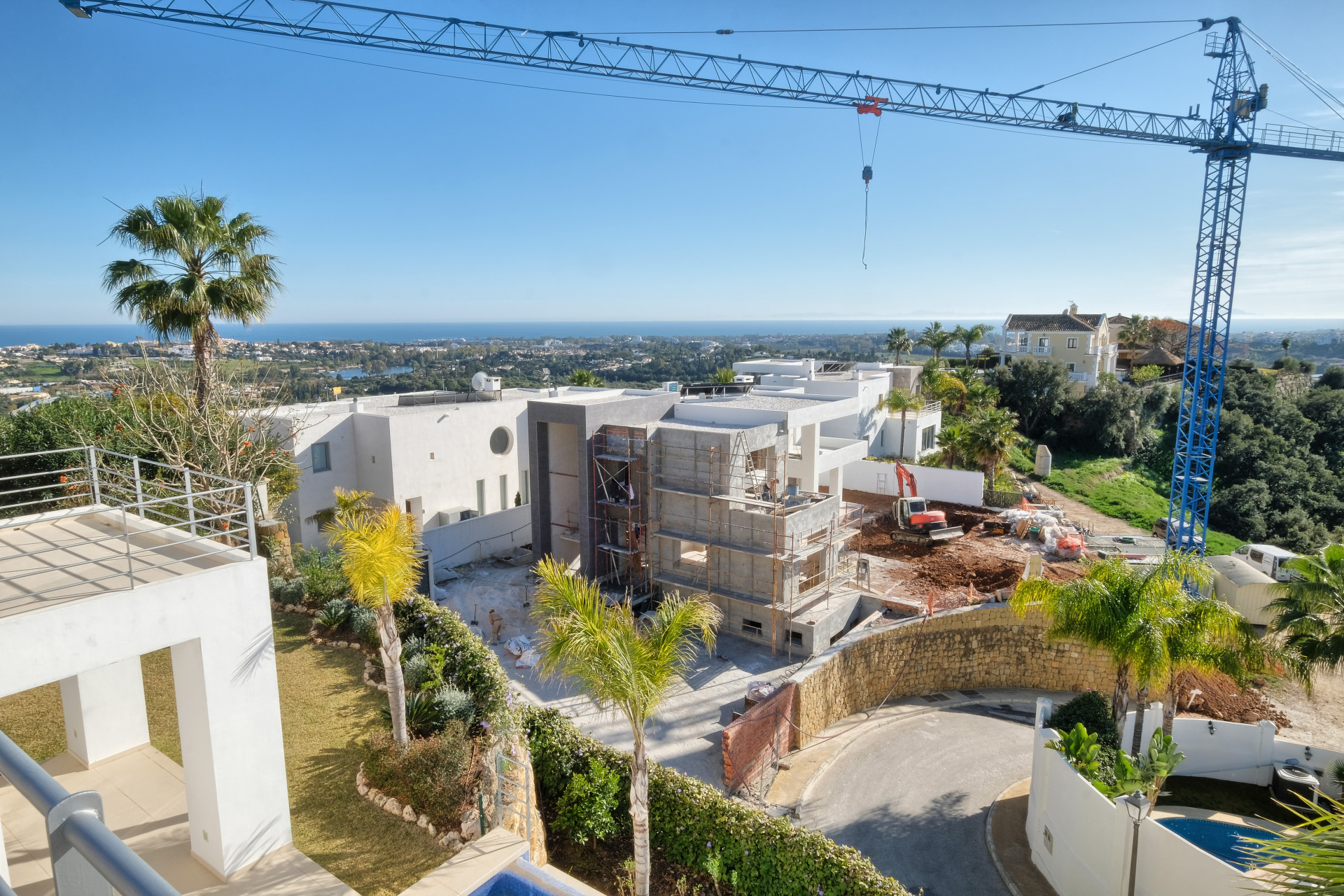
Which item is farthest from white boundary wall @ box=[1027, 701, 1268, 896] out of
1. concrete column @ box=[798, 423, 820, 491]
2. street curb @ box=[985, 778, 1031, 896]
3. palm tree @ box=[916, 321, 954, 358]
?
palm tree @ box=[916, 321, 954, 358]

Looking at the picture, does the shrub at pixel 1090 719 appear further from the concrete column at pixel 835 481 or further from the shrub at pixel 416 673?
the shrub at pixel 416 673

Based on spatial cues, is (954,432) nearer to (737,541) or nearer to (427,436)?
(737,541)

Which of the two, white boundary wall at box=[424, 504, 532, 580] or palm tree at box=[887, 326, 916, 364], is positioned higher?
palm tree at box=[887, 326, 916, 364]

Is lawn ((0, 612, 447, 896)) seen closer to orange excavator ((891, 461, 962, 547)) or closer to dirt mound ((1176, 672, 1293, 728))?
dirt mound ((1176, 672, 1293, 728))

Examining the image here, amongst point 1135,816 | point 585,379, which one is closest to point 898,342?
point 585,379

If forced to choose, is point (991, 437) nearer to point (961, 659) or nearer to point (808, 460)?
point (808, 460)
